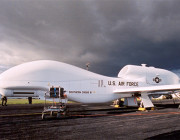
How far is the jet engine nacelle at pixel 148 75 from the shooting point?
19062 millimetres

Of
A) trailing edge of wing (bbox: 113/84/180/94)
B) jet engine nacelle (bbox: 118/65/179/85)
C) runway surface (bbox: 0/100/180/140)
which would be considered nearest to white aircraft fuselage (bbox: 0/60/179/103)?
trailing edge of wing (bbox: 113/84/180/94)

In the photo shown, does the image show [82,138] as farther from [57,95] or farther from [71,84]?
[71,84]

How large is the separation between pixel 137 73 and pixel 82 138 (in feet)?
50.6

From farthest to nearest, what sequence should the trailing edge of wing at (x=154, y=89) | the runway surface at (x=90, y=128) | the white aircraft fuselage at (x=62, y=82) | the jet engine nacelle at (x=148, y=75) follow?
the jet engine nacelle at (x=148, y=75), the trailing edge of wing at (x=154, y=89), the white aircraft fuselage at (x=62, y=82), the runway surface at (x=90, y=128)

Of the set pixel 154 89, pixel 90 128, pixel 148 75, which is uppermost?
pixel 148 75

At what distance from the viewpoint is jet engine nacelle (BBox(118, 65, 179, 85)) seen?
1906 centimetres

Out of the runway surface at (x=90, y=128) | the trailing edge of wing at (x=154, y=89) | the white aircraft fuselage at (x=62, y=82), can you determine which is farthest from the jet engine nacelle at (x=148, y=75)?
the runway surface at (x=90, y=128)

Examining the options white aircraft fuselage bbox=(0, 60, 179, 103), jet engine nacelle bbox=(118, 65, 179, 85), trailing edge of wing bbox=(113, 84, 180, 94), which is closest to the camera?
white aircraft fuselage bbox=(0, 60, 179, 103)

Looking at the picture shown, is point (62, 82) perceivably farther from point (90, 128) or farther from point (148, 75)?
point (148, 75)

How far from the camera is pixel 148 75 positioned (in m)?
19.9

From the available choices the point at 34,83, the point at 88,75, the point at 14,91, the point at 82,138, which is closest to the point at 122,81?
the point at 88,75

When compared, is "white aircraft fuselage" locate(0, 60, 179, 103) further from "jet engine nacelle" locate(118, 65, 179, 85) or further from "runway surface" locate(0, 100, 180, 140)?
"runway surface" locate(0, 100, 180, 140)

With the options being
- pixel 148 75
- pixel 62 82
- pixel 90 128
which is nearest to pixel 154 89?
pixel 148 75

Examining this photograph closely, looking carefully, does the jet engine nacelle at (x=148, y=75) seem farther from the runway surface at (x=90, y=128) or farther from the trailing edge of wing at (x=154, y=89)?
the runway surface at (x=90, y=128)
